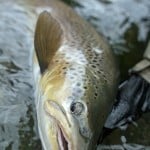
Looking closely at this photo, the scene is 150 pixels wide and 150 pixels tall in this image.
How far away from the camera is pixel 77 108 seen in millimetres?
3082

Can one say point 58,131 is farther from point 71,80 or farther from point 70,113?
point 71,80

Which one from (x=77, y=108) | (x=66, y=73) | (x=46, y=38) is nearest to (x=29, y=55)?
(x=46, y=38)

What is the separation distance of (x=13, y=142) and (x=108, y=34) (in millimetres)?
1440

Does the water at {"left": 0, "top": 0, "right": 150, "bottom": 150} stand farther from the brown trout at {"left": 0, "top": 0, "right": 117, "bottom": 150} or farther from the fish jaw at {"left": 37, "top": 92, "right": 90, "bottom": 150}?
the fish jaw at {"left": 37, "top": 92, "right": 90, "bottom": 150}

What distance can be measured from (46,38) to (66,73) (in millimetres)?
356

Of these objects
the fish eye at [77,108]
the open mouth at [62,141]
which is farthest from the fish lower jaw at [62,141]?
the fish eye at [77,108]

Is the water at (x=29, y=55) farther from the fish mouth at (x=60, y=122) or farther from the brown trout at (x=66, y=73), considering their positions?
the fish mouth at (x=60, y=122)

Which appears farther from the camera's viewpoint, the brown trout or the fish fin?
the fish fin

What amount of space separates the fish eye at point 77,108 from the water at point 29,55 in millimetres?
375

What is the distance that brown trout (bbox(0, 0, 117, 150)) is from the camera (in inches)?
119

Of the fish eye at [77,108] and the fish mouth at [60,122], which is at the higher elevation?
the fish eye at [77,108]

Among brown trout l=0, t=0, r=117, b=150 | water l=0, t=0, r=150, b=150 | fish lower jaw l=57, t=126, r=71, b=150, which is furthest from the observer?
water l=0, t=0, r=150, b=150

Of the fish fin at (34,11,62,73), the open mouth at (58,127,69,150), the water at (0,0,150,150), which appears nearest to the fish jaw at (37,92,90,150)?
the open mouth at (58,127,69,150)

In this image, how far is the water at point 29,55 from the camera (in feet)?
11.1
